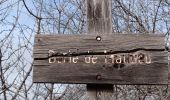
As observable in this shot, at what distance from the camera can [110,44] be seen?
2314 mm

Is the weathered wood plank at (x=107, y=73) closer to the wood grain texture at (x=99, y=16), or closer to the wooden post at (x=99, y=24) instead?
the wooden post at (x=99, y=24)

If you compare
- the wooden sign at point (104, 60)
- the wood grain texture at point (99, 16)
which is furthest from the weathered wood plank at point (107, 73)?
the wood grain texture at point (99, 16)

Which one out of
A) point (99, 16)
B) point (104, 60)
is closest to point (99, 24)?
point (99, 16)

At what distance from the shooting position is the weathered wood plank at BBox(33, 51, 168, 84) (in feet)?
7.39

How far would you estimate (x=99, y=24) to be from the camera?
7.95 feet

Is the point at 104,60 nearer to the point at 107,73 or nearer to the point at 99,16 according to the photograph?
the point at 107,73

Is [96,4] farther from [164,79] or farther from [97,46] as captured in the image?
[164,79]

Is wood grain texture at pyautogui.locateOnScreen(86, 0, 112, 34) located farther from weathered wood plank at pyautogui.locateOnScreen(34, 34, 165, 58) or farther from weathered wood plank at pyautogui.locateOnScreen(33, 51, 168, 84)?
weathered wood plank at pyautogui.locateOnScreen(33, 51, 168, 84)

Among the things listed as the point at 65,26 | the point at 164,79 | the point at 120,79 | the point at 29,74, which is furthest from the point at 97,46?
the point at 65,26

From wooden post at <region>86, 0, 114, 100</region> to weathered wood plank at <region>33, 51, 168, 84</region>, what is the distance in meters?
0.07

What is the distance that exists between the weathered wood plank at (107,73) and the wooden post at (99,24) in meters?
0.07

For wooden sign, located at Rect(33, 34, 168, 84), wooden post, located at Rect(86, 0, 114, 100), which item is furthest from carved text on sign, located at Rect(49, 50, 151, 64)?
wooden post, located at Rect(86, 0, 114, 100)

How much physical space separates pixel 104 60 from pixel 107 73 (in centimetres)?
7

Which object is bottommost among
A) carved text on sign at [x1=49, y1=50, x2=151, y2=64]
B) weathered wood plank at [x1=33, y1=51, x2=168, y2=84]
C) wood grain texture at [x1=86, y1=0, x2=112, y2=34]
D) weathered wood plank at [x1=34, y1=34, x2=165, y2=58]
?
weathered wood plank at [x1=33, y1=51, x2=168, y2=84]
